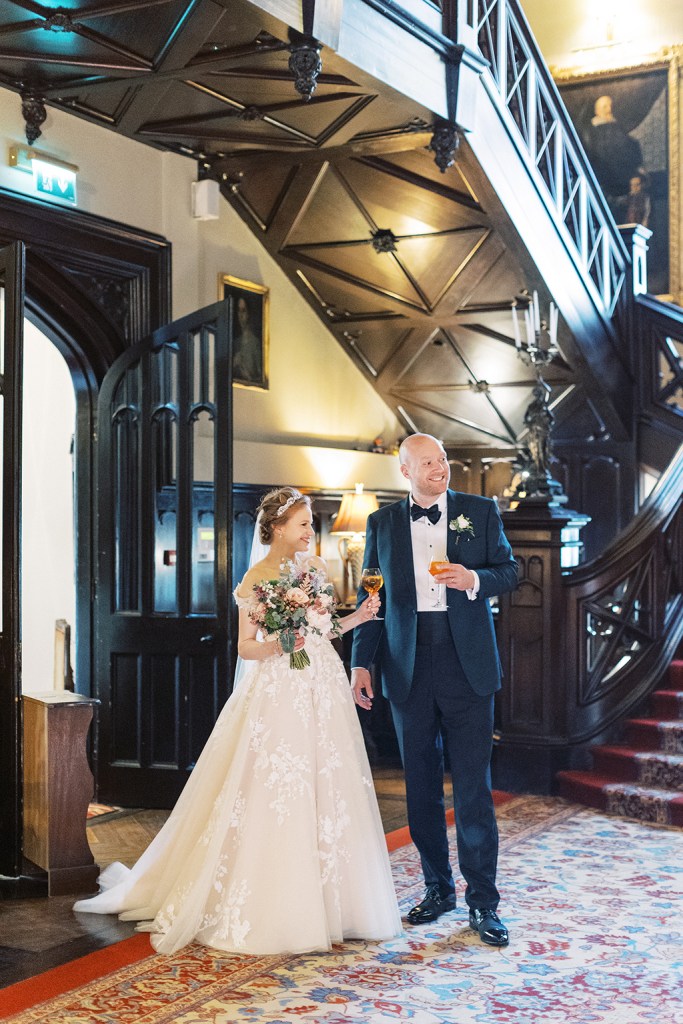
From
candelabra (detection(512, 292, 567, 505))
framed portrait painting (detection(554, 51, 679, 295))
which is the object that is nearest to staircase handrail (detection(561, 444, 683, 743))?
candelabra (detection(512, 292, 567, 505))

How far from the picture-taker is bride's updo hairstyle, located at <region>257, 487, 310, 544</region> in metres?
4.48

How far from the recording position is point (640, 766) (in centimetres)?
660

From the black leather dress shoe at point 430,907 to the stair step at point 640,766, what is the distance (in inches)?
90.9

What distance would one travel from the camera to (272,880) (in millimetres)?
4148

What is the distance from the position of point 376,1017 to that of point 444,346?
19.1 feet

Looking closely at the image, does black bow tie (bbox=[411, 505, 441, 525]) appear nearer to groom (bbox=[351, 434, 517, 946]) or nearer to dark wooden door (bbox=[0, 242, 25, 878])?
groom (bbox=[351, 434, 517, 946])

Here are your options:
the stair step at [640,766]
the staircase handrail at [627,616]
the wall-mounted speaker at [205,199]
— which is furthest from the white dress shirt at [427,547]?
the wall-mounted speaker at [205,199]

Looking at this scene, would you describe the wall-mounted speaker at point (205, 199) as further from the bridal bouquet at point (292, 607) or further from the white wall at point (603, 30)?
the white wall at point (603, 30)

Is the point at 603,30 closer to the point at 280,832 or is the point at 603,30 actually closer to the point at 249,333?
the point at 249,333

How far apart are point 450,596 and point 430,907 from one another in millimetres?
1198

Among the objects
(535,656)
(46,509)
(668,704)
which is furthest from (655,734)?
(46,509)

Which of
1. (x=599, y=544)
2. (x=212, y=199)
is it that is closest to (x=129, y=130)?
(x=212, y=199)

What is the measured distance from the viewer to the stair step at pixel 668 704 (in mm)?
7035

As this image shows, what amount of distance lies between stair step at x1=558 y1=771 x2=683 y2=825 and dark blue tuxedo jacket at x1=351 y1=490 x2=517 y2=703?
7.54ft
